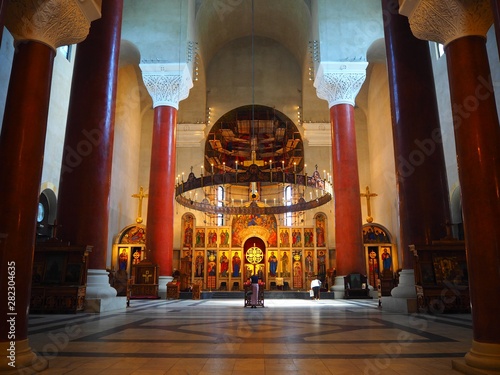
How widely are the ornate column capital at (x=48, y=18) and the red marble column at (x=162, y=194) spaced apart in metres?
11.9

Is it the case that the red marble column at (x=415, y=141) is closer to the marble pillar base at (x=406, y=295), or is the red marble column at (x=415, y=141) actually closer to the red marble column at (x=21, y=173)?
the marble pillar base at (x=406, y=295)

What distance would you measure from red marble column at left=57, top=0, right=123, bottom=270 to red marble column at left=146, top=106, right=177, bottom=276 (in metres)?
6.93

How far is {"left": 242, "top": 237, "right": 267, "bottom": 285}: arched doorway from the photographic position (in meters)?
23.1

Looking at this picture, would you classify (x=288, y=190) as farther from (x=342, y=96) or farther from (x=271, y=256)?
(x=342, y=96)

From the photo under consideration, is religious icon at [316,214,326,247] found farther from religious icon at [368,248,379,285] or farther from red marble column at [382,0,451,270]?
red marble column at [382,0,451,270]

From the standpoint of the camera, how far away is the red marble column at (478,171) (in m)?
3.48

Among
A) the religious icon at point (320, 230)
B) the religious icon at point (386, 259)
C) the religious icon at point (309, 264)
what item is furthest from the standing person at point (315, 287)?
the religious icon at point (320, 230)

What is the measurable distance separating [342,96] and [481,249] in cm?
1429

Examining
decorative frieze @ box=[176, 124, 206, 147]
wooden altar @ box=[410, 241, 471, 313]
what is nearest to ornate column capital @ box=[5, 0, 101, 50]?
wooden altar @ box=[410, 241, 471, 313]

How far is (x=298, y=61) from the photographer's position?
83.4ft

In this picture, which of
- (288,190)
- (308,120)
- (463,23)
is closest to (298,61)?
(308,120)

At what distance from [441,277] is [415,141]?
276 centimetres

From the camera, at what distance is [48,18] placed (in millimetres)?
4277

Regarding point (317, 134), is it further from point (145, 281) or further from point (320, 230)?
point (145, 281)
